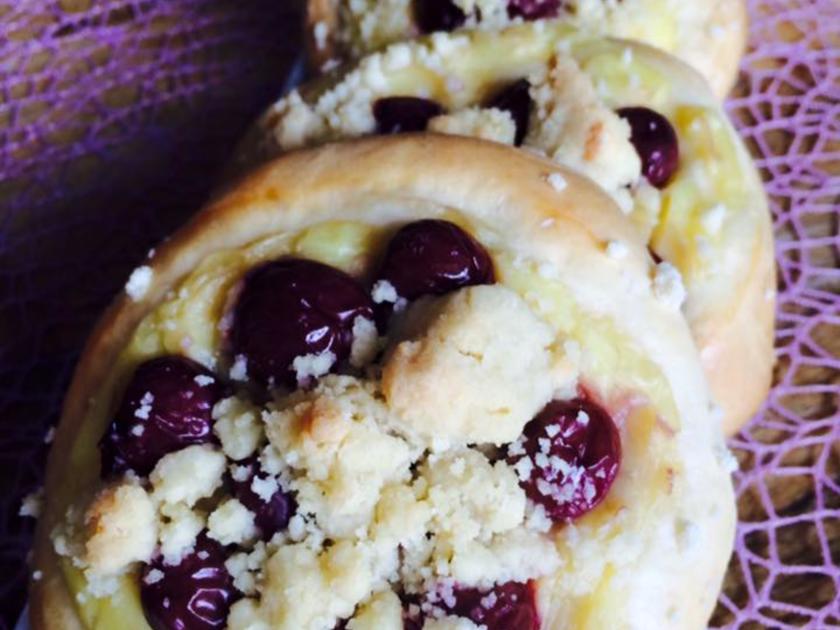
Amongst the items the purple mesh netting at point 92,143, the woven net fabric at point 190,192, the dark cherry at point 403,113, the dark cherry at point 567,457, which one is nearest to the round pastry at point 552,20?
the dark cherry at point 403,113

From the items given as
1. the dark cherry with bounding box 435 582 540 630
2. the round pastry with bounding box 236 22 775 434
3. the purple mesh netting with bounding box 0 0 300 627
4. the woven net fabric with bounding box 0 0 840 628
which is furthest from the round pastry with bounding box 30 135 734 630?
the purple mesh netting with bounding box 0 0 300 627

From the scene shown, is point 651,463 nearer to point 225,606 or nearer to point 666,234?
point 666,234

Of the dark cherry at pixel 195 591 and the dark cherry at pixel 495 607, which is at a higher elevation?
the dark cherry at pixel 195 591

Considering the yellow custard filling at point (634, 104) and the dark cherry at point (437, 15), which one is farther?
the dark cherry at point (437, 15)

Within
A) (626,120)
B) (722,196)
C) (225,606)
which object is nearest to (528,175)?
(626,120)

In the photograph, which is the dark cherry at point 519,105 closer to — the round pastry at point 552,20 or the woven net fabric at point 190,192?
the round pastry at point 552,20

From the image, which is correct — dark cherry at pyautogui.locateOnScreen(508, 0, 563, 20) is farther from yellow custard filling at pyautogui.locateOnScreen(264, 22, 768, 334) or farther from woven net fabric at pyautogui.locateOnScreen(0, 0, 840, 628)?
woven net fabric at pyautogui.locateOnScreen(0, 0, 840, 628)
